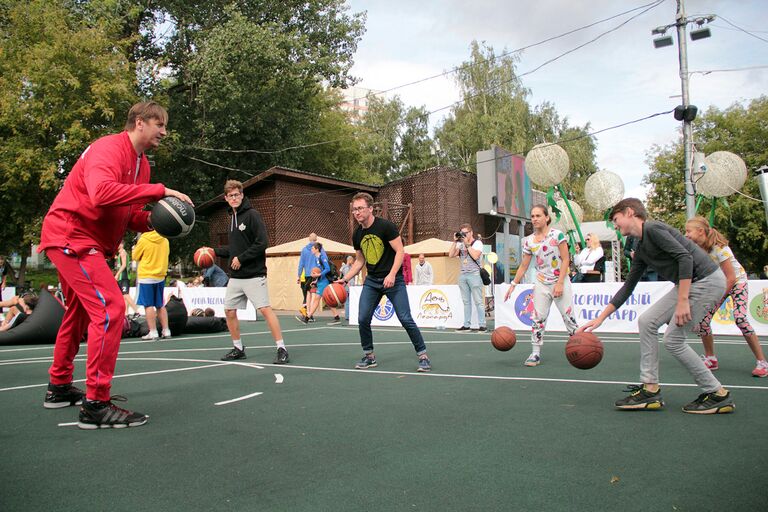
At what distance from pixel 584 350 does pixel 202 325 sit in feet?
29.6

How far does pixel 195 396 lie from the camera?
5578 mm

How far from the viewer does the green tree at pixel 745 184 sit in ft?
111

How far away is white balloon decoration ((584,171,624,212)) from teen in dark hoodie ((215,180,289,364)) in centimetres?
1474

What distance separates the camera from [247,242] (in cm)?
809

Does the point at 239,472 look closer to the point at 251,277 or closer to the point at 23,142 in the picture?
the point at 251,277

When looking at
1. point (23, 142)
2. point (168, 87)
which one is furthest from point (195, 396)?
point (168, 87)

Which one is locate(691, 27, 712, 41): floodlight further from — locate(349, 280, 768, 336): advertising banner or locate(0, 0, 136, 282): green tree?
locate(0, 0, 136, 282): green tree

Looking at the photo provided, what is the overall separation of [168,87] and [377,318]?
21274mm

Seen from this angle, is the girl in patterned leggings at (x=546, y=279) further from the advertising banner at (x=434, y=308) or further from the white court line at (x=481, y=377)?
the advertising banner at (x=434, y=308)

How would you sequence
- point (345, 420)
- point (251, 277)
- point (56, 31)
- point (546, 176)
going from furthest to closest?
point (56, 31) < point (546, 176) < point (251, 277) < point (345, 420)

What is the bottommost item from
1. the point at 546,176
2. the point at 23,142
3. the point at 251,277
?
the point at 251,277

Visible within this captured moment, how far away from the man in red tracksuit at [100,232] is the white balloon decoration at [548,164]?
15.6m

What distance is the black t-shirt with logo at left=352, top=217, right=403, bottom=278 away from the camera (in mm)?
7406

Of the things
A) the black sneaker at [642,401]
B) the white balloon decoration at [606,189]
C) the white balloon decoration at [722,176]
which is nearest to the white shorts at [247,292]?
the black sneaker at [642,401]
